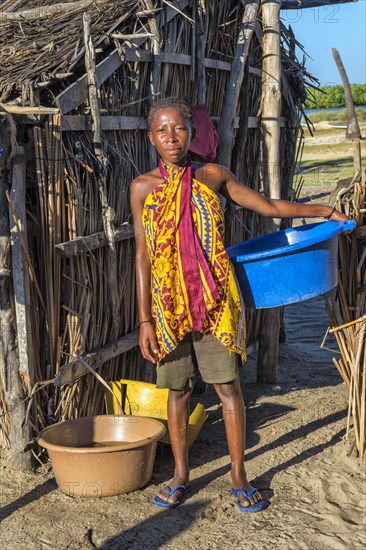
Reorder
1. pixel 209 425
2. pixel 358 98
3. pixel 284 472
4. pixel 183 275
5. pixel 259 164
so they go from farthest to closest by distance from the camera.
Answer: pixel 358 98 < pixel 259 164 < pixel 209 425 < pixel 284 472 < pixel 183 275

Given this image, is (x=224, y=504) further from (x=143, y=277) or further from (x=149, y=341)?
(x=143, y=277)

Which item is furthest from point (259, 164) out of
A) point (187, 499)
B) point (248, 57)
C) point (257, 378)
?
point (187, 499)

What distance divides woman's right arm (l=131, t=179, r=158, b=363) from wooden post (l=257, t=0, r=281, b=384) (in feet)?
6.45

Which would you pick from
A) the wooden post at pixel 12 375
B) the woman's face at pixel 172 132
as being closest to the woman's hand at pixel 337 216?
the woman's face at pixel 172 132

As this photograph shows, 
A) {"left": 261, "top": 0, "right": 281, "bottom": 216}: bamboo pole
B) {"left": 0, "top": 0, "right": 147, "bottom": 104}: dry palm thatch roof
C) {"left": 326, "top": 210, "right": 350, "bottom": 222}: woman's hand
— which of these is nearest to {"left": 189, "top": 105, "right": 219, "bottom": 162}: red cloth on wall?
{"left": 261, "top": 0, "right": 281, "bottom": 216}: bamboo pole

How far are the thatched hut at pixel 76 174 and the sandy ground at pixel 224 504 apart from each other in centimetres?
49

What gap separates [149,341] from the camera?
3529 mm

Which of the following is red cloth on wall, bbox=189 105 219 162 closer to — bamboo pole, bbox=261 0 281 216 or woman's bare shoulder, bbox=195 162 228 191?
bamboo pole, bbox=261 0 281 216

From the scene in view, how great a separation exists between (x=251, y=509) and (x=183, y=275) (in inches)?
43.6

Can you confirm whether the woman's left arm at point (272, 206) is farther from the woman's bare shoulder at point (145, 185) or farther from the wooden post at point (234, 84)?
the wooden post at point (234, 84)

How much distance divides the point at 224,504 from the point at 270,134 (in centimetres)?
279

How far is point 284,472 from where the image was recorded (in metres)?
3.96

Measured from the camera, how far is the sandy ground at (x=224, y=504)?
130 inches

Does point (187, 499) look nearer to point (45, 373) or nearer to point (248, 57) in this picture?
point (45, 373)
